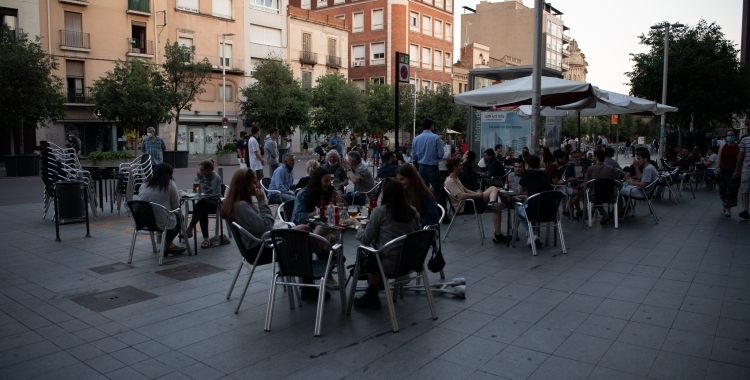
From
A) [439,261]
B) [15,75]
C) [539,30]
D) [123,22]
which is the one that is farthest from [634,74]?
[123,22]

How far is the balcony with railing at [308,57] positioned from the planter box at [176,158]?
20.9 meters

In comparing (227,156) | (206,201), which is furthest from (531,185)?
(227,156)

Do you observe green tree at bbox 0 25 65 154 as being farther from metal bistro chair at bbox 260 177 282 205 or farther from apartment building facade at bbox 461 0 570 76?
apartment building facade at bbox 461 0 570 76

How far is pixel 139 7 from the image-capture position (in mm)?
36438

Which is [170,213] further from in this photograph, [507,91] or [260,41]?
[260,41]

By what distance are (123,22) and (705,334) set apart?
3858 cm

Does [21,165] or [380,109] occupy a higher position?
[380,109]

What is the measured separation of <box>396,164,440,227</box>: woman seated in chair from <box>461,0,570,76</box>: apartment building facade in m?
Answer: 68.9

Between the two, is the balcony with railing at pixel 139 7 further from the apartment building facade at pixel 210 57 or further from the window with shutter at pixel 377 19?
Answer: the window with shutter at pixel 377 19

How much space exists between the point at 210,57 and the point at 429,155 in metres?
34.3

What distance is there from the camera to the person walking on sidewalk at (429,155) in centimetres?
1003

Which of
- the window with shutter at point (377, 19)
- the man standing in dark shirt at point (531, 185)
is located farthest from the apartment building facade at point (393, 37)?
the man standing in dark shirt at point (531, 185)

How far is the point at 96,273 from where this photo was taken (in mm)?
6582

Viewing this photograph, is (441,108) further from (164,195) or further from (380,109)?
(164,195)
